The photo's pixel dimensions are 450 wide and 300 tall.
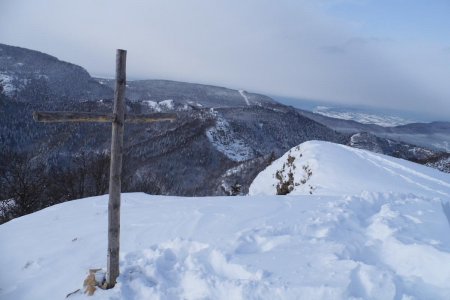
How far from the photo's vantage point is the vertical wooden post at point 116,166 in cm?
553

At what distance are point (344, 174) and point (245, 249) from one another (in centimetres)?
1054

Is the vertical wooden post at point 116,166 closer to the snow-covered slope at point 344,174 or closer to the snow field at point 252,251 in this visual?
the snow field at point 252,251

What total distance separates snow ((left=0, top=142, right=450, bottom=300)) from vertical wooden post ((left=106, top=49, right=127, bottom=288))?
0.29m

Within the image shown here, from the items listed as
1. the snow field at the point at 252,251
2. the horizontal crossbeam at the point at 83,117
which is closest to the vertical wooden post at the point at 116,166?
the horizontal crossbeam at the point at 83,117

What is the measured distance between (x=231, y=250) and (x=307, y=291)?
6.03ft

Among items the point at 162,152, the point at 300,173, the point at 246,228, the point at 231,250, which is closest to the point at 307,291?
the point at 231,250

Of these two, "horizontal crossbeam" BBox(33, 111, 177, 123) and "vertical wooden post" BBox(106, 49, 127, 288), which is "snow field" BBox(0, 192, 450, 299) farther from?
"horizontal crossbeam" BBox(33, 111, 177, 123)

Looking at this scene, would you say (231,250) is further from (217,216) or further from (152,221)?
(152,221)

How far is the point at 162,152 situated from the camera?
13188 centimetres

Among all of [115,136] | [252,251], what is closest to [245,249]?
[252,251]

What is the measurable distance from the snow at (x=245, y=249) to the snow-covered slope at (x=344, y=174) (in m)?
3.62

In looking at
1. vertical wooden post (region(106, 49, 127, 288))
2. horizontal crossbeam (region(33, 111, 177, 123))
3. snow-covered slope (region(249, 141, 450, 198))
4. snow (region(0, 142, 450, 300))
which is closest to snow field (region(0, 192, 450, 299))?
snow (region(0, 142, 450, 300))

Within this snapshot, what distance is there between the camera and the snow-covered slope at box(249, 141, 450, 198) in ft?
46.8

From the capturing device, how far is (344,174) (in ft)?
52.4
